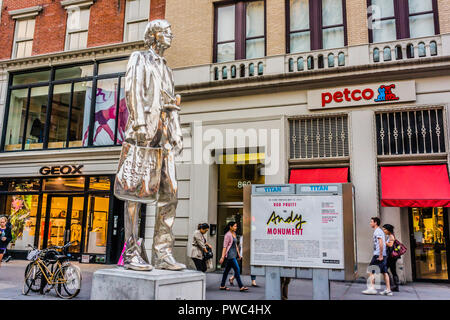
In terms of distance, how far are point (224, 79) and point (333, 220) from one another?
8.74m

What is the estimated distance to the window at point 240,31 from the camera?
1457 centimetres

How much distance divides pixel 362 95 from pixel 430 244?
4.95 meters

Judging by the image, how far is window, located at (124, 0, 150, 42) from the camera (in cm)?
1639

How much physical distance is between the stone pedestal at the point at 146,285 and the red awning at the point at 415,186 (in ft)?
25.2

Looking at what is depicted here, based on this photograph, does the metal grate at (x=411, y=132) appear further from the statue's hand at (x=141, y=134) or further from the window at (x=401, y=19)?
the statue's hand at (x=141, y=134)

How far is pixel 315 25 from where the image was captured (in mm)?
13750

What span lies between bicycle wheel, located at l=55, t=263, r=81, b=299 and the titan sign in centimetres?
866

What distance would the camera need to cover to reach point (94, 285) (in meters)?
5.59

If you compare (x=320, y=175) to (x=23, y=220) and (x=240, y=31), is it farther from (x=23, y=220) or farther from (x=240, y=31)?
(x=23, y=220)

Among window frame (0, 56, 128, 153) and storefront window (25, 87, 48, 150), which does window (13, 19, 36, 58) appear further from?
storefront window (25, 87, 48, 150)

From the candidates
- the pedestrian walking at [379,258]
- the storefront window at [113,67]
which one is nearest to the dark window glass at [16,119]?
the storefront window at [113,67]

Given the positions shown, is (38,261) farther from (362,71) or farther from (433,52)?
(433,52)

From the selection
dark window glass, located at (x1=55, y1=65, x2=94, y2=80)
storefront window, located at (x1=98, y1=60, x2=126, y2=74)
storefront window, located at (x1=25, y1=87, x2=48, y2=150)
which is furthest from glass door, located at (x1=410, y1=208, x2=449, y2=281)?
storefront window, located at (x1=25, y1=87, x2=48, y2=150)
